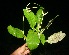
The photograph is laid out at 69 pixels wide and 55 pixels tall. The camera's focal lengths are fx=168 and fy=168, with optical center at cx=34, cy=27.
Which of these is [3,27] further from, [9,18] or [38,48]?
[38,48]

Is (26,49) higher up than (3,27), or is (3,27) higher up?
(3,27)

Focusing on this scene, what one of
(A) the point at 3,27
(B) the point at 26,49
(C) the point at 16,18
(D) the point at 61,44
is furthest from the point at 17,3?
(B) the point at 26,49

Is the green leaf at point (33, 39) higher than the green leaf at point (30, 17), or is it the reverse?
the green leaf at point (30, 17)

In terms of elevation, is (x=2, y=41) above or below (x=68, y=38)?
above

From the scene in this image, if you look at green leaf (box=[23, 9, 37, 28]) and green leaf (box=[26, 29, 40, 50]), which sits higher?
green leaf (box=[23, 9, 37, 28])

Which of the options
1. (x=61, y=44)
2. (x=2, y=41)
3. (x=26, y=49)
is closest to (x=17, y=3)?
(x=2, y=41)

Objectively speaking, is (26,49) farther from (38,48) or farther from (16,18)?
(16,18)

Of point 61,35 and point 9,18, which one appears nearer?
point 61,35

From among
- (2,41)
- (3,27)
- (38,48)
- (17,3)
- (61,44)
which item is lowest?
(38,48)

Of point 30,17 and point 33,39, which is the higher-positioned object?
point 30,17
